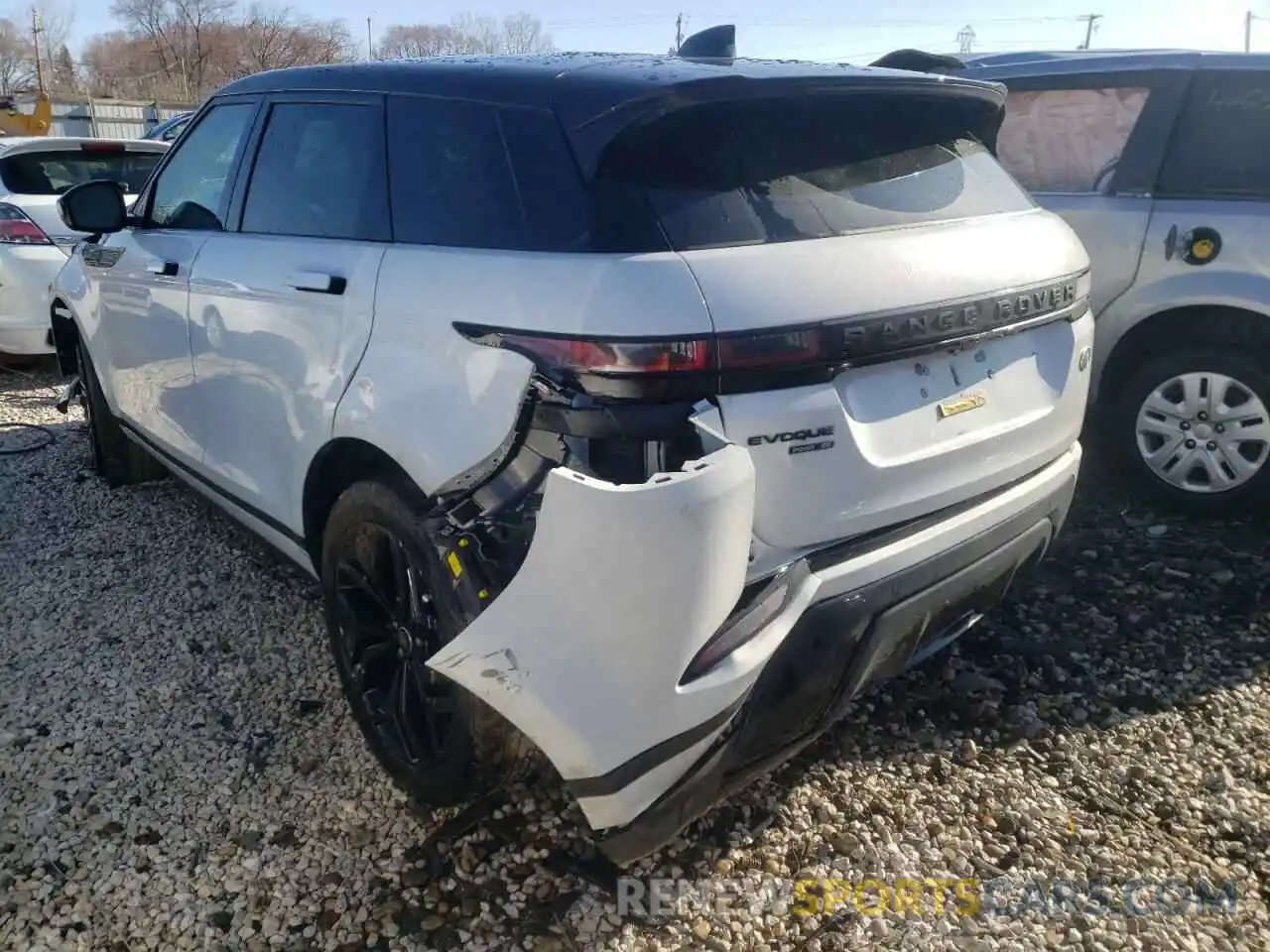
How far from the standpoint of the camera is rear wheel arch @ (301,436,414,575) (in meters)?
2.52

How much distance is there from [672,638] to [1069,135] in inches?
151

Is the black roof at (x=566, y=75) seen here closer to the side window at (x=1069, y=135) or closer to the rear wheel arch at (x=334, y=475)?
the rear wheel arch at (x=334, y=475)

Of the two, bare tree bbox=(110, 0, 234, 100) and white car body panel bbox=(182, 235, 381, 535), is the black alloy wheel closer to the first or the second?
white car body panel bbox=(182, 235, 381, 535)

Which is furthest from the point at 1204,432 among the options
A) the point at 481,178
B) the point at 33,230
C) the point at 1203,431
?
the point at 33,230

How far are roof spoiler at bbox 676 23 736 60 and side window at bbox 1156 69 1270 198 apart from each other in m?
2.31

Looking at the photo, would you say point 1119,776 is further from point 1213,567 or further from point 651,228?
point 651,228

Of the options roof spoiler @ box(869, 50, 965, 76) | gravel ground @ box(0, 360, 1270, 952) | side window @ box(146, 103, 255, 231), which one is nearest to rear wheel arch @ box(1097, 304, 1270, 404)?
gravel ground @ box(0, 360, 1270, 952)

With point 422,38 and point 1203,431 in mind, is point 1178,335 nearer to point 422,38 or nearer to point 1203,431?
Answer: point 1203,431

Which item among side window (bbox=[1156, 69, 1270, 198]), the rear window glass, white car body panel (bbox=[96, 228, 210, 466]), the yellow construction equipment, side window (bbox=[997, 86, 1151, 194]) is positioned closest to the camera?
white car body panel (bbox=[96, 228, 210, 466])

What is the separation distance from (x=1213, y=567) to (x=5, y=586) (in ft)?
15.2

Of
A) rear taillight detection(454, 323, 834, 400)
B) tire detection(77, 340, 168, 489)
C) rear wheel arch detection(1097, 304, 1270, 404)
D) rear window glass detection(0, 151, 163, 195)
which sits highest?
rear window glass detection(0, 151, 163, 195)

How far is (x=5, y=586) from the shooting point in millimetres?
3996

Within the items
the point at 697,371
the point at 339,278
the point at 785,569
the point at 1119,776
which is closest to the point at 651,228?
the point at 697,371

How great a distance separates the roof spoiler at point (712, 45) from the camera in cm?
293
